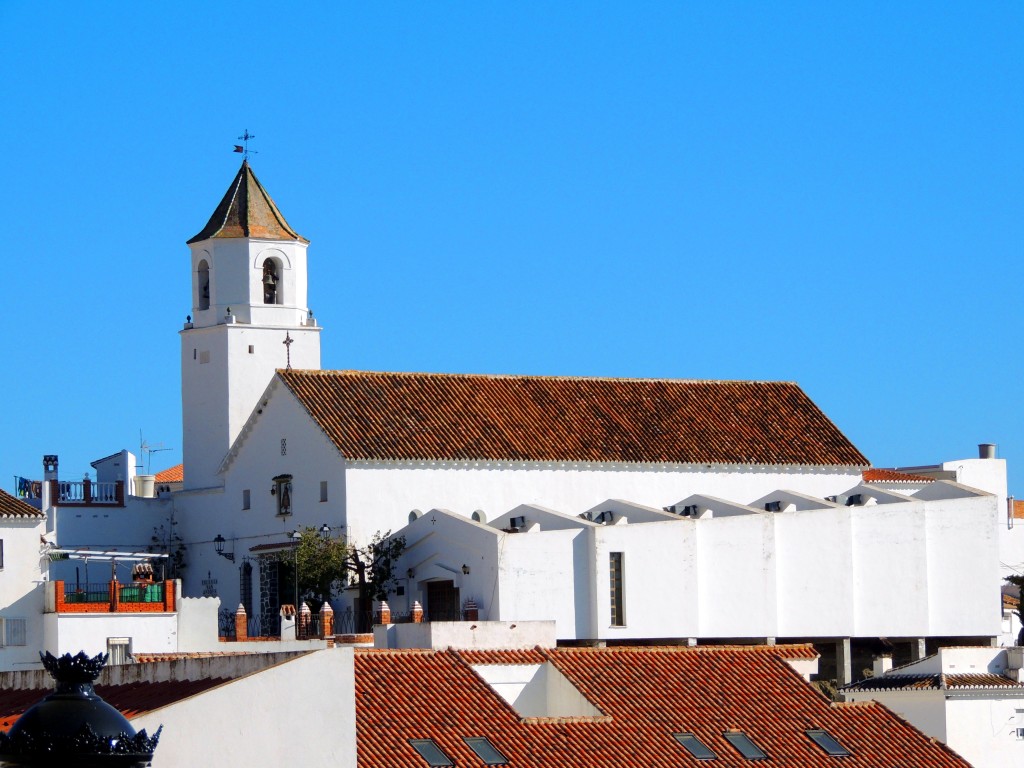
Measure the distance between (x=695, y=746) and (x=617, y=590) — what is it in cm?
1693

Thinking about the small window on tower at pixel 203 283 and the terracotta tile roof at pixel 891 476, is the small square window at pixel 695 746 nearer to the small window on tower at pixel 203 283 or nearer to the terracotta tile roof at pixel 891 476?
the small window on tower at pixel 203 283

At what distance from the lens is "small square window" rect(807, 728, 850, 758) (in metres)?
28.4

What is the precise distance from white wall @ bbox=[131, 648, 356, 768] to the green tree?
26.3 m

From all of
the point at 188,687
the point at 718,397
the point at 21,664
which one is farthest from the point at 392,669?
the point at 718,397

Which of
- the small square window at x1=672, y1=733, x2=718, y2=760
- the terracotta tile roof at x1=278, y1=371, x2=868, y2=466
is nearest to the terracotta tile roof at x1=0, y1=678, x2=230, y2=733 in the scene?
the small square window at x1=672, y1=733, x2=718, y2=760

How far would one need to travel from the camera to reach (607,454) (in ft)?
165

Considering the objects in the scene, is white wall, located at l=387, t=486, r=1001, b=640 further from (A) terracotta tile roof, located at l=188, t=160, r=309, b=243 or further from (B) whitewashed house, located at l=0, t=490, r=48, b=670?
(A) terracotta tile roof, located at l=188, t=160, r=309, b=243

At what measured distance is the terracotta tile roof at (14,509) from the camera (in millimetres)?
43250

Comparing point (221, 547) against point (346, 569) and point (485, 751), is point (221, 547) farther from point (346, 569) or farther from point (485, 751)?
point (485, 751)

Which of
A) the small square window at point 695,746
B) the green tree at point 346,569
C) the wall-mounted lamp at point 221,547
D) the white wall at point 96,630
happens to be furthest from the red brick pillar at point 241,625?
the small square window at point 695,746

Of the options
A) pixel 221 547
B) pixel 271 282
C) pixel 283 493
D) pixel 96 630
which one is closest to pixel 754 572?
pixel 283 493

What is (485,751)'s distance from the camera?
25484 millimetres

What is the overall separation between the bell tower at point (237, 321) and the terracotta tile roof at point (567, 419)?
4.37 m

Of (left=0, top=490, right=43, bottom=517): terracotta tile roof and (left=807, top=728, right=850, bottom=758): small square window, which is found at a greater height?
(left=0, top=490, right=43, bottom=517): terracotta tile roof
